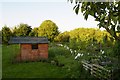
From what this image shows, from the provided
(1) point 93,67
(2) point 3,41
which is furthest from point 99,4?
(2) point 3,41

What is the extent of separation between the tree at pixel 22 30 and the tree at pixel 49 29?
8.66 feet

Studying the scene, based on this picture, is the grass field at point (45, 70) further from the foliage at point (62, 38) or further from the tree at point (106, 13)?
the foliage at point (62, 38)

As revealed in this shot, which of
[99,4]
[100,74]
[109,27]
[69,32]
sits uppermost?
[69,32]

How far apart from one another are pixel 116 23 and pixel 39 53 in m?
25.0

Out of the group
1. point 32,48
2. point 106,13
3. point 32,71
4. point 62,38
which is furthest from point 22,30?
point 106,13

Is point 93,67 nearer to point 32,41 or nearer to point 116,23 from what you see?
point 116,23

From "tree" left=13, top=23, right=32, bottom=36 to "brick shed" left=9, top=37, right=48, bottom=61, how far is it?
90.3 feet

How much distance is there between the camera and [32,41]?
2827cm

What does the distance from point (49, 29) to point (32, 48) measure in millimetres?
28716

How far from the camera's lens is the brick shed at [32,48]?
1051 inches

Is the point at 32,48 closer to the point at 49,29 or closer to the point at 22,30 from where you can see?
the point at 49,29

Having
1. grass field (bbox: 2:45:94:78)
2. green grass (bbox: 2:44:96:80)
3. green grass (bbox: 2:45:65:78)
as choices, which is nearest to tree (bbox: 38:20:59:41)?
green grass (bbox: 2:44:96:80)

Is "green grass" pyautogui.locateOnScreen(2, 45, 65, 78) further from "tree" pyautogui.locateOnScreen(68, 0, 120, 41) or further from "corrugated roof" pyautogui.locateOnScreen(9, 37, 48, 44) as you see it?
"tree" pyautogui.locateOnScreen(68, 0, 120, 41)

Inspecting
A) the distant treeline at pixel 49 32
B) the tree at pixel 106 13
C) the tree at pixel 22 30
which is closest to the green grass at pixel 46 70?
the tree at pixel 106 13
